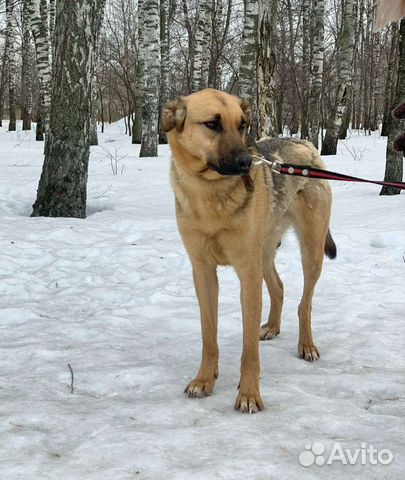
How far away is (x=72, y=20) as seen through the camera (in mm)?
6621

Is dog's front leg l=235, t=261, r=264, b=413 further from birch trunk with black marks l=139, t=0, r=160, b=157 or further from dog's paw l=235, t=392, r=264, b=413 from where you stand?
birch trunk with black marks l=139, t=0, r=160, b=157

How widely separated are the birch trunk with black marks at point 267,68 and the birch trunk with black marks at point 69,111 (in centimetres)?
210

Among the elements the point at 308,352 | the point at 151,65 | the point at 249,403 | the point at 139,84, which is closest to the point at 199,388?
the point at 249,403

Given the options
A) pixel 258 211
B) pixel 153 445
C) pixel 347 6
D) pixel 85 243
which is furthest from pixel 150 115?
pixel 153 445

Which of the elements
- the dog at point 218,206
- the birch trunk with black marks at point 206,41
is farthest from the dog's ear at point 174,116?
the birch trunk with black marks at point 206,41

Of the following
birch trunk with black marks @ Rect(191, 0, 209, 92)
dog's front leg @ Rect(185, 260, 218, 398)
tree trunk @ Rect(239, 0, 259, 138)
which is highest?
birch trunk with black marks @ Rect(191, 0, 209, 92)

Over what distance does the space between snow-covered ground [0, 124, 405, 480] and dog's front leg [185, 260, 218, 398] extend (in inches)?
5.6

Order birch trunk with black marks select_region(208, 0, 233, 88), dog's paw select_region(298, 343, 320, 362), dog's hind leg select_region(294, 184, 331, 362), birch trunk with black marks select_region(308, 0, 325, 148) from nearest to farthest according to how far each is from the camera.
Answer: dog's paw select_region(298, 343, 320, 362) → dog's hind leg select_region(294, 184, 331, 362) → birch trunk with black marks select_region(308, 0, 325, 148) → birch trunk with black marks select_region(208, 0, 233, 88)

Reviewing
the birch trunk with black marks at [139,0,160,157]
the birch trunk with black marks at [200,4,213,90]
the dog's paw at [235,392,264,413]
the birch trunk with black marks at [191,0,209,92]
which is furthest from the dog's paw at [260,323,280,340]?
the birch trunk with black marks at [200,4,213,90]

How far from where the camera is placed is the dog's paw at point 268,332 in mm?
3994

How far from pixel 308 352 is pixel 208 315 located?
0.84 m

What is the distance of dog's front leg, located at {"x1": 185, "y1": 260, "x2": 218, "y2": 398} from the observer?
306 cm

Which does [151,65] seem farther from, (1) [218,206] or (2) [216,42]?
(1) [218,206]
